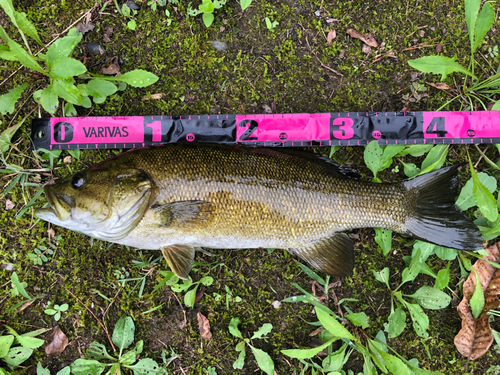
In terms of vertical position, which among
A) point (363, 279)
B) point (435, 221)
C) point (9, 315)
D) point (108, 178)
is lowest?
point (9, 315)

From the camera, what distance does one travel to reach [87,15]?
3.15 meters

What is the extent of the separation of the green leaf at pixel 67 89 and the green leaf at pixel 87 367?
245cm

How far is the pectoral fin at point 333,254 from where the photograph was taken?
9.48 ft

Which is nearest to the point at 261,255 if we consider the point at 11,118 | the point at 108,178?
the point at 108,178

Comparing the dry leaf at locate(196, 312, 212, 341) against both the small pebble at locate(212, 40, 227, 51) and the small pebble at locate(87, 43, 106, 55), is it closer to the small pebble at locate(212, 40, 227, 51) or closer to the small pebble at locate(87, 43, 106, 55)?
the small pebble at locate(212, 40, 227, 51)

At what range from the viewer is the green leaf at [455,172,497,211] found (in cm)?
301

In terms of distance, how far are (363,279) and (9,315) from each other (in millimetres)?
3573

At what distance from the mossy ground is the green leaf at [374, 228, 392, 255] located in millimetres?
108

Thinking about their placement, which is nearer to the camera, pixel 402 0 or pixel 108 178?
pixel 108 178

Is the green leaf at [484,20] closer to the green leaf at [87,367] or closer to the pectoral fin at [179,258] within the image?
the pectoral fin at [179,258]

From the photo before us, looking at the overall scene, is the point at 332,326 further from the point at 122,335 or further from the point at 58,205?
the point at 58,205

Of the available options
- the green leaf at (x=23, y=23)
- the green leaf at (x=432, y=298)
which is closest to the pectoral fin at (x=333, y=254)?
the green leaf at (x=432, y=298)

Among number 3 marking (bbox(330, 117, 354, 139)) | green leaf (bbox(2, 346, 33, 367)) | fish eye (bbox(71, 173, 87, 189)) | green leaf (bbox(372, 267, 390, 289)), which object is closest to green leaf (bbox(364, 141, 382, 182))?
number 3 marking (bbox(330, 117, 354, 139))

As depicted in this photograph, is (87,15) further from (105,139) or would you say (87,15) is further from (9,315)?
(9,315)
